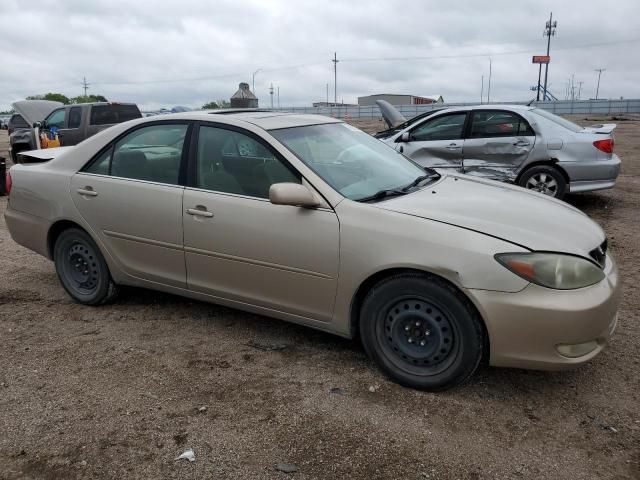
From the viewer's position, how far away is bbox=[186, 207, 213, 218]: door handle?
3691 millimetres

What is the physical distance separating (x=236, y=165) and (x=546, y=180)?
18.1 ft

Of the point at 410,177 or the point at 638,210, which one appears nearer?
the point at 410,177

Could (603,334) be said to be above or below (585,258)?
below

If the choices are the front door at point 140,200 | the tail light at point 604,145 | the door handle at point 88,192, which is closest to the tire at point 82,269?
the front door at point 140,200

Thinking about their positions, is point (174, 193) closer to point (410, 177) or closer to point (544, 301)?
point (410, 177)

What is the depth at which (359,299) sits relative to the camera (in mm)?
3328

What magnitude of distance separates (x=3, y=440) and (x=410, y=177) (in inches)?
116

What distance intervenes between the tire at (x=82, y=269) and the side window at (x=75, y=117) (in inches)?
355

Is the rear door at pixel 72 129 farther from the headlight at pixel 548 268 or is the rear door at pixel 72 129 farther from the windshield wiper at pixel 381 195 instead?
the headlight at pixel 548 268

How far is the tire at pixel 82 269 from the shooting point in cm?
444

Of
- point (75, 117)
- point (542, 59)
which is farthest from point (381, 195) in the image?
point (542, 59)

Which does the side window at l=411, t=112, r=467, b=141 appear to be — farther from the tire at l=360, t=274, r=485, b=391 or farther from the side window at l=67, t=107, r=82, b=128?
the side window at l=67, t=107, r=82, b=128

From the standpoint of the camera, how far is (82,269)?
4578mm

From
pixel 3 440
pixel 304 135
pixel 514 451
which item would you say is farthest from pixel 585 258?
pixel 3 440
